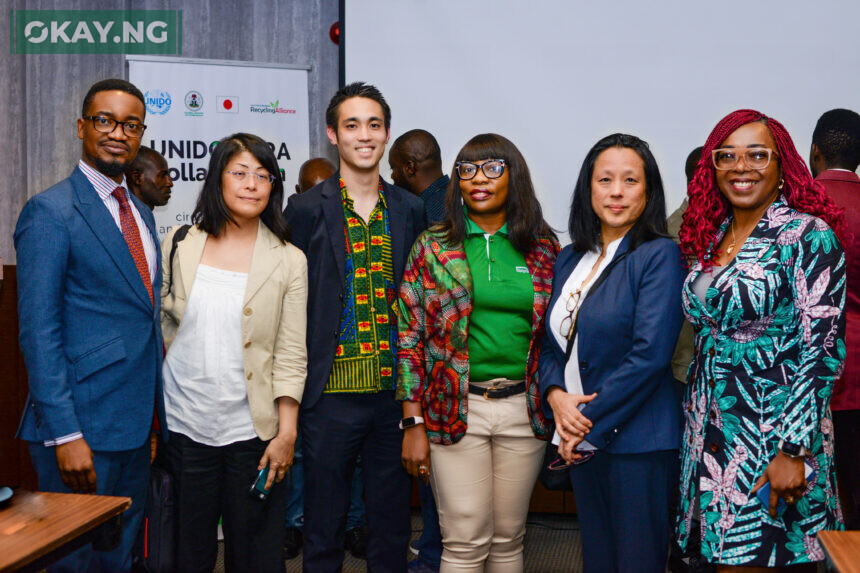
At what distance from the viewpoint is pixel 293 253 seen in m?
2.22

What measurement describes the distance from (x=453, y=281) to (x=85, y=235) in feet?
3.31

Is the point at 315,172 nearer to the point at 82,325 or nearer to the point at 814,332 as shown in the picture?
the point at 82,325

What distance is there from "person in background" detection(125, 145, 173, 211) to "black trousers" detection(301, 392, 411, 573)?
2030 millimetres

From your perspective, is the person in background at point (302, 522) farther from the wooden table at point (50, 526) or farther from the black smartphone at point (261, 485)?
the wooden table at point (50, 526)

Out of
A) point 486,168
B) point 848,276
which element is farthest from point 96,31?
point 848,276

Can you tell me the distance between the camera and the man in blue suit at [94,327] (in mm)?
1817

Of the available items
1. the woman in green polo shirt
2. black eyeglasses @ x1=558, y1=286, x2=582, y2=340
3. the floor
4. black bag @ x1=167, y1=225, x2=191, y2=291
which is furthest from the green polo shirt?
the floor

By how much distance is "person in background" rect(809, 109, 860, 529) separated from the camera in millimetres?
2426

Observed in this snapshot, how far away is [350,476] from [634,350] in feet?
3.24

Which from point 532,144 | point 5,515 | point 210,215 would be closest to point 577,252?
point 210,215

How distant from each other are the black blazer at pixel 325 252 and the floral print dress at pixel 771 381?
1011 millimetres

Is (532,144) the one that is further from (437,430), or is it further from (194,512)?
(194,512)

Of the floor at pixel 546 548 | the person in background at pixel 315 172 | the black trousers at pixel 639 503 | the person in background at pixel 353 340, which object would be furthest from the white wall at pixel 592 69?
the black trousers at pixel 639 503

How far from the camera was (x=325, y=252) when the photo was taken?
2.27 meters
